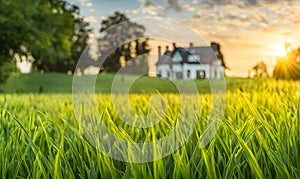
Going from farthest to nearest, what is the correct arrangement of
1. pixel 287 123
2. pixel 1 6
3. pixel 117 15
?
pixel 117 15, pixel 1 6, pixel 287 123

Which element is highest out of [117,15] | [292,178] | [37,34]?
[117,15]

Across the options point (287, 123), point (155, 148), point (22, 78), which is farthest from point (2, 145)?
point (22, 78)

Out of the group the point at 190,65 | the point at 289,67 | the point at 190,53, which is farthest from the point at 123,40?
the point at 289,67

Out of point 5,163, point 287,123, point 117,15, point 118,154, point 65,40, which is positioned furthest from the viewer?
point 117,15

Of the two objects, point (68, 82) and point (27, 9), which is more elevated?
point (27, 9)


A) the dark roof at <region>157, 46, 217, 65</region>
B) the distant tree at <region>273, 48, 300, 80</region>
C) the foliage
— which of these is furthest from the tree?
the distant tree at <region>273, 48, 300, 80</region>

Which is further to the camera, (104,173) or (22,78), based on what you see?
(22,78)

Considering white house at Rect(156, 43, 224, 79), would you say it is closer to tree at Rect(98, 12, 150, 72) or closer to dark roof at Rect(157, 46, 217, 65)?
dark roof at Rect(157, 46, 217, 65)

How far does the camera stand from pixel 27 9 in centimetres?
2111

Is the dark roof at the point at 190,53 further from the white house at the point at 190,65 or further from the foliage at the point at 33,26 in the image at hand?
the foliage at the point at 33,26

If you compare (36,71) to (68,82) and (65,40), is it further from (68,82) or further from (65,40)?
(65,40)

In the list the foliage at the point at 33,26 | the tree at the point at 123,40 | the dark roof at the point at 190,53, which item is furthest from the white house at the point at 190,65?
the foliage at the point at 33,26

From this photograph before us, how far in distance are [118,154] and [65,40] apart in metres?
25.4

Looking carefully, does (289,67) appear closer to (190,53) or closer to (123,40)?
(123,40)
